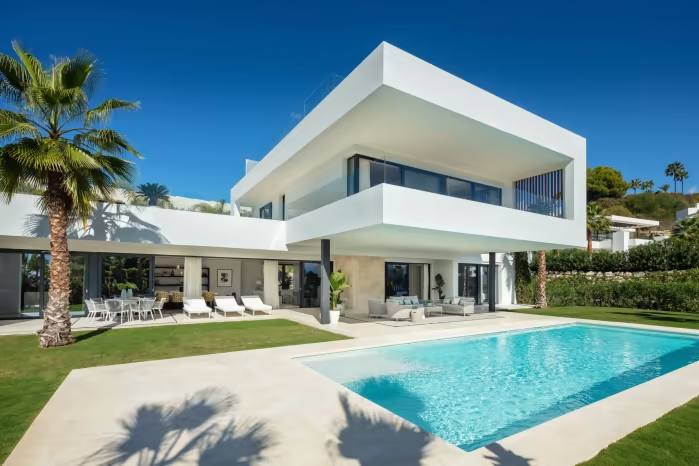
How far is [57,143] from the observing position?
9.69 meters

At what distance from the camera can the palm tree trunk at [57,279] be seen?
406 inches

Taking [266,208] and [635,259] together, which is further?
[635,259]

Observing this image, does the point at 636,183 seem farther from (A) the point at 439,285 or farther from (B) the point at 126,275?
(B) the point at 126,275

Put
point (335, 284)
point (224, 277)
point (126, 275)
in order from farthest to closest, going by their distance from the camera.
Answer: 1. point (224, 277)
2. point (126, 275)
3. point (335, 284)

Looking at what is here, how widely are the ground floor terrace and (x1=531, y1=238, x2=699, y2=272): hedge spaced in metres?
4.51

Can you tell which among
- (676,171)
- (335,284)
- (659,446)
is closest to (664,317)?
(335,284)

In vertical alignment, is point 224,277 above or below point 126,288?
above

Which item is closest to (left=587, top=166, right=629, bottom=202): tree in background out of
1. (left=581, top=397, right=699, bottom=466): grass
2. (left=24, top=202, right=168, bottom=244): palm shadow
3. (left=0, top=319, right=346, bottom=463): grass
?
(left=0, top=319, right=346, bottom=463): grass

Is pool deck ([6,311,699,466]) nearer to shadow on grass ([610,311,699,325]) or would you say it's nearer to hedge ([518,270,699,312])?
shadow on grass ([610,311,699,325])

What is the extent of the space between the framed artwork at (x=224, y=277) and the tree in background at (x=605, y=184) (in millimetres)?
66294

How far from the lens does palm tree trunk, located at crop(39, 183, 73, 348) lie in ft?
33.9

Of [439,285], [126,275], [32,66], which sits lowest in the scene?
[439,285]

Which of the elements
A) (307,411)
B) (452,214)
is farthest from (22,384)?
(452,214)

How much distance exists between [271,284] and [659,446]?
18596mm
